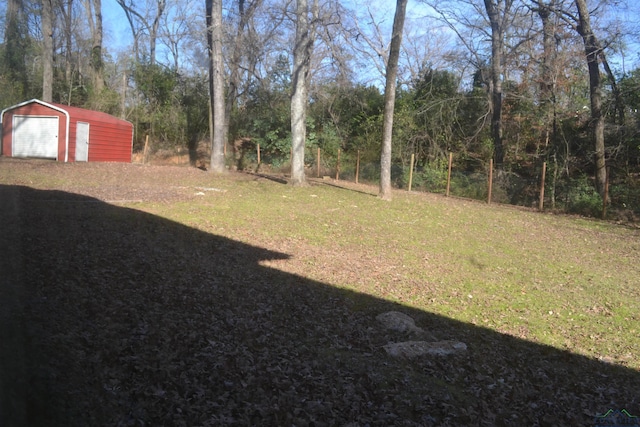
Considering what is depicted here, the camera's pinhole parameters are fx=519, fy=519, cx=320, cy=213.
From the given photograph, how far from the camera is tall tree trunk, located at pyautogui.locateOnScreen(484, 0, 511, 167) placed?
2361cm

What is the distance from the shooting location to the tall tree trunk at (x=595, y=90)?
1881 cm

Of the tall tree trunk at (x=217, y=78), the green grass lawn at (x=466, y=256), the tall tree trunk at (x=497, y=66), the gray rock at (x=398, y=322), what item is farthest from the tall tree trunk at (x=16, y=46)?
the gray rock at (x=398, y=322)

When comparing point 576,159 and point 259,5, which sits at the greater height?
point 259,5

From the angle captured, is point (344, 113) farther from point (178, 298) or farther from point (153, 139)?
point (178, 298)

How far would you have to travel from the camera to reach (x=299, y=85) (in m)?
18.5

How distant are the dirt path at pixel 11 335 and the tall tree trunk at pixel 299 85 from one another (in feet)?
40.0

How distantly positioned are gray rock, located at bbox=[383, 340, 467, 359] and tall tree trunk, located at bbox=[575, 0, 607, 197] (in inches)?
596

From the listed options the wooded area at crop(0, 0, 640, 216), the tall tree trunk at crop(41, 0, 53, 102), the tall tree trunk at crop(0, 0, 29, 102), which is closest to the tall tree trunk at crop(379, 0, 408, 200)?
the wooded area at crop(0, 0, 640, 216)

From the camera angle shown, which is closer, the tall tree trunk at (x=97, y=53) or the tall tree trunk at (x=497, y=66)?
the tall tree trunk at (x=497, y=66)

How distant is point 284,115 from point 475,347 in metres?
26.0

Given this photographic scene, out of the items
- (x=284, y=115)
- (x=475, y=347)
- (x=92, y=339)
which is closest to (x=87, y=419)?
(x=92, y=339)

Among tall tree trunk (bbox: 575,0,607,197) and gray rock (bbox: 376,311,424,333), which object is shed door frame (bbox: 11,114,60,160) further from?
tall tree trunk (bbox: 575,0,607,197)

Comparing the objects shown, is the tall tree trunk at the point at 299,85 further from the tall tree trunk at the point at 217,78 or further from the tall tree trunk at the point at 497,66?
the tall tree trunk at the point at 497,66

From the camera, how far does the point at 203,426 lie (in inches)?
136
